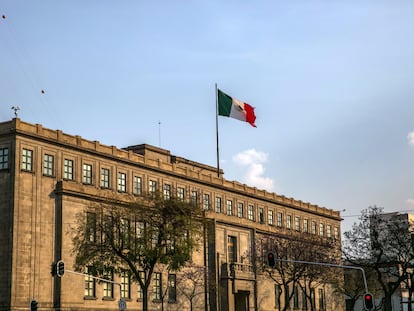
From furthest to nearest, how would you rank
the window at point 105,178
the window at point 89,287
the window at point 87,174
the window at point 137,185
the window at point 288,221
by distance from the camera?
the window at point 288,221, the window at point 137,185, the window at point 105,178, the window at point 87,174, the window at point 89,287

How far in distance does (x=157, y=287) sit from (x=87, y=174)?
51.6 feet

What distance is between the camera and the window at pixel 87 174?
7750cm

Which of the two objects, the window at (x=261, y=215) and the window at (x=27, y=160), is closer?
the window at (x=27, y=160)

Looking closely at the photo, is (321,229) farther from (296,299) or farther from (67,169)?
(67,169)

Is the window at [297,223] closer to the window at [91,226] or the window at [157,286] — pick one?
the window at [157,286]

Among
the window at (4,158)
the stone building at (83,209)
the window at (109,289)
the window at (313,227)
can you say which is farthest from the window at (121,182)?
the window at (313,227)

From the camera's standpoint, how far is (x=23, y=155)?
7100 cm

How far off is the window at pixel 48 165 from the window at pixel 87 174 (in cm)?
437

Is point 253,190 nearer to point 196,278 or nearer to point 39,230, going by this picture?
point 196,278

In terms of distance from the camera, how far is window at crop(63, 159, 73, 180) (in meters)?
75.3

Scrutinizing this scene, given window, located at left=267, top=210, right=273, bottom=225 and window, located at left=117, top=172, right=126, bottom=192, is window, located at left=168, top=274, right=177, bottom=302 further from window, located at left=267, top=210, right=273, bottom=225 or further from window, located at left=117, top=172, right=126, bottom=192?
window, located at left=267, top=210, right=273, bottom=225

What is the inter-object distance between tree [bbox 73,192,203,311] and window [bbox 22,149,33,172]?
7.05m

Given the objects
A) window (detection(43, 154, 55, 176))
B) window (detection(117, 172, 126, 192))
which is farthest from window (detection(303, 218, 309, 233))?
window (detection(43, 154, 55, 176))

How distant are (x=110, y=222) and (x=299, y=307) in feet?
153
